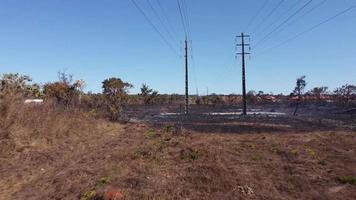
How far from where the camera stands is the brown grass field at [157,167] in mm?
10234

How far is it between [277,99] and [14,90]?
75.4 meters

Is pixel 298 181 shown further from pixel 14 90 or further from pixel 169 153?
pixel 14 90

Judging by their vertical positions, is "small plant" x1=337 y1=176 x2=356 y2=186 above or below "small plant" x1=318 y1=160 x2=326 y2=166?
below

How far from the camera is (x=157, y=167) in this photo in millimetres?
13070

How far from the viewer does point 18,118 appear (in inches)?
680

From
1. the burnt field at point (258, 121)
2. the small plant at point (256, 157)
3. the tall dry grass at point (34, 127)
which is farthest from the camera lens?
the burnt field at point (258, 121)

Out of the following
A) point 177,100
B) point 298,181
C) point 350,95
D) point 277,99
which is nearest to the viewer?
point 298,181

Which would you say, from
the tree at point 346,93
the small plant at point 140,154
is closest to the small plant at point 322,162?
the small plant at point 140,154

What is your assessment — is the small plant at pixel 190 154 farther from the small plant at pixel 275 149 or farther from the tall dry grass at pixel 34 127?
the tall dry grass at pixel 34 127

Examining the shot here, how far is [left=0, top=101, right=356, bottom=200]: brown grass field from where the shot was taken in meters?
10.2

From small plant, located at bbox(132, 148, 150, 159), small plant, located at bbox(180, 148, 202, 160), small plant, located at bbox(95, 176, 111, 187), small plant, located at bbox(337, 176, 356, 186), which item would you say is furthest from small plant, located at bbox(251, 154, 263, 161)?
small plant, located at bbox(95, 176, 111, 187)

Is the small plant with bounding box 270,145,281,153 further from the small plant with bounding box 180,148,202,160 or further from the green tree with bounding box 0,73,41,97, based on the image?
the green tree with bounding box 0,73,41,97

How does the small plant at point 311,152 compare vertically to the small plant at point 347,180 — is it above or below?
above

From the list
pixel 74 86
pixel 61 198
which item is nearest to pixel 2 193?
pixel 61 198
